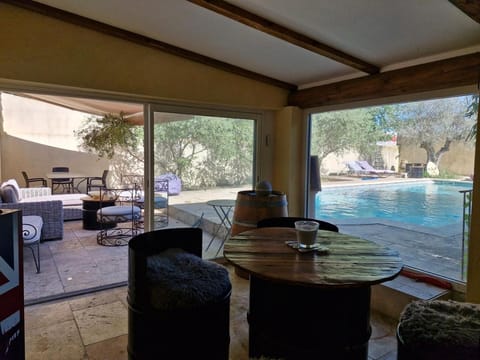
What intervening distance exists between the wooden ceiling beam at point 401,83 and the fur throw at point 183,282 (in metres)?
2.30

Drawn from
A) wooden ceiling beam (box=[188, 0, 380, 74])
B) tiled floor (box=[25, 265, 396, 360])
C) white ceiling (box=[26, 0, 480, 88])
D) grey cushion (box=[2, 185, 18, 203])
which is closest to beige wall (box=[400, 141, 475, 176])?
white ceiling (box=[26, 0, 480, 88])

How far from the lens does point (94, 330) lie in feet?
7.93

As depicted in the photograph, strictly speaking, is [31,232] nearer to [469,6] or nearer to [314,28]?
[314,28]

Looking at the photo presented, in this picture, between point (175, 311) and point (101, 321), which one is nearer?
point (175, 311)

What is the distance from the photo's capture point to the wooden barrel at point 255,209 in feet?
10.3

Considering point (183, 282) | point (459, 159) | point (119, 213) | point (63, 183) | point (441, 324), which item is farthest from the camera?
point (63, 183)

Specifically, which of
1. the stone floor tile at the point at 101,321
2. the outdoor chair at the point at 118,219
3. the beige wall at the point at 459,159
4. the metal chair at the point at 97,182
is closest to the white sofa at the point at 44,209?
the outdoor chair at the point at 118,219

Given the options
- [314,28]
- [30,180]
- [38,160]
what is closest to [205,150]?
[314,28]

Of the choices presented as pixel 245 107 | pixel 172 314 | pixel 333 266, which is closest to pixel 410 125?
pixel 245 107

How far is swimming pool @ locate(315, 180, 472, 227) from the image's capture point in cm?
284

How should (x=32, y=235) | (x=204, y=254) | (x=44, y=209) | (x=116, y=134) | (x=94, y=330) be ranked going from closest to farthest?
(x=94, y=330) < (x=32, y=235) < (x=204, y=254) < (x=44, y=209) < (x=116, y=134)

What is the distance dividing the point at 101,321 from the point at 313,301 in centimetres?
179

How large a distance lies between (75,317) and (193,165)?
1.82m

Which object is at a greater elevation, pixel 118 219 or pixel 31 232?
pixel 31 232
